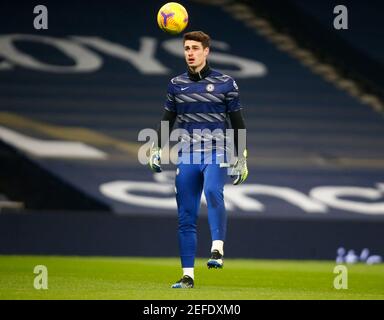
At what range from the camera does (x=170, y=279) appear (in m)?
10.2

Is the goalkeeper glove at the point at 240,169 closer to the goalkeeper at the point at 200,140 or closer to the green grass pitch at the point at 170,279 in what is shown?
the goalkeeper at the point at 200,140

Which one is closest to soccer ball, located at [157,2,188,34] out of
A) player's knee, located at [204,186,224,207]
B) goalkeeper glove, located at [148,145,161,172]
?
goalkeeper glove, located at [148,145,161,172]

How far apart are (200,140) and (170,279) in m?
2.12

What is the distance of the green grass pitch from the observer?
817cm

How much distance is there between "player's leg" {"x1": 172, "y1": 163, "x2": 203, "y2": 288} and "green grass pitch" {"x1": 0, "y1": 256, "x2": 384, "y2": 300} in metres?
0.21

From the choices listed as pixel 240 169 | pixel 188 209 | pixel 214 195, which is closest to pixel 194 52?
pixel 240 169

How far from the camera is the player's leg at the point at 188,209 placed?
8.52m

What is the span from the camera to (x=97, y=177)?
1609 centimetres

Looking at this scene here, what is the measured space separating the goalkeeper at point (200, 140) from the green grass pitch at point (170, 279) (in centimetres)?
52

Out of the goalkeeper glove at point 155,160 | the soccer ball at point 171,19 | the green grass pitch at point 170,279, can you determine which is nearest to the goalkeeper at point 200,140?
the goalkeeper glove at point 155,160

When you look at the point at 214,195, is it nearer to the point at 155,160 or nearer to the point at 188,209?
the point at 188,209

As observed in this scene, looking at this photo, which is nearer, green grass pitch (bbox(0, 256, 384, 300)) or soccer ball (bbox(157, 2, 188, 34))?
green grass pitch (bbox(0, 256, 384, 300))

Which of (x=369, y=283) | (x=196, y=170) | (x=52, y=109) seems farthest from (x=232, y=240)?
(x=196, y=170)

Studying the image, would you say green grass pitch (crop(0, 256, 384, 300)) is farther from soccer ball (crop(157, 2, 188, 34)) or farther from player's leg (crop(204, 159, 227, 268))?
soccer ball (crop(157, 2, 188, 34))
